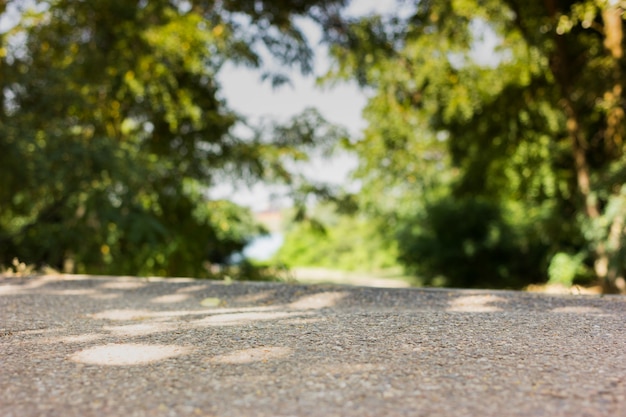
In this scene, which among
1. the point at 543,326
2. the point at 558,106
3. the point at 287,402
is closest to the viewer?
the point at 287,402

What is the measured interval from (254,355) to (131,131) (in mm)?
8760

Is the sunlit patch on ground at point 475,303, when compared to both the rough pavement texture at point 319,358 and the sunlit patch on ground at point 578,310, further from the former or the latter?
the sunlit patch on ground at point 578,310

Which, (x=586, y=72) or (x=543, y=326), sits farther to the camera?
(x=586, y=72)

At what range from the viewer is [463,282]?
15.3 metres

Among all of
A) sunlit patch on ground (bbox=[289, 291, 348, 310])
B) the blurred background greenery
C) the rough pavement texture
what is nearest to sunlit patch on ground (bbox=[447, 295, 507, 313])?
the rough pavement texture

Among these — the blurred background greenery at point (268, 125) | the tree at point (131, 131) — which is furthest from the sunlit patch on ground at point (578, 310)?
the tree at point (131, 131)

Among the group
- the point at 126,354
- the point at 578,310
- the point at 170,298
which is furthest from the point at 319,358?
the point at 170,298

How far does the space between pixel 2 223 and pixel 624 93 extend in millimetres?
10508

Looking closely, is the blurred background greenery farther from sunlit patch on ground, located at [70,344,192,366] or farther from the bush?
sunlit patch on ground, located at [70,344,192,366]

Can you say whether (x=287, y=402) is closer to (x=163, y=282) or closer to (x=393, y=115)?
(x=163, y=282)

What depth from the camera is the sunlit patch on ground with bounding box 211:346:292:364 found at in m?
2.98

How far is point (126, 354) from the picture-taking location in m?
3.11

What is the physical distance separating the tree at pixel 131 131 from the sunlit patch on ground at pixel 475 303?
15.9 feet

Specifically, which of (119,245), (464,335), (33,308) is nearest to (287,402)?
(464,335)
